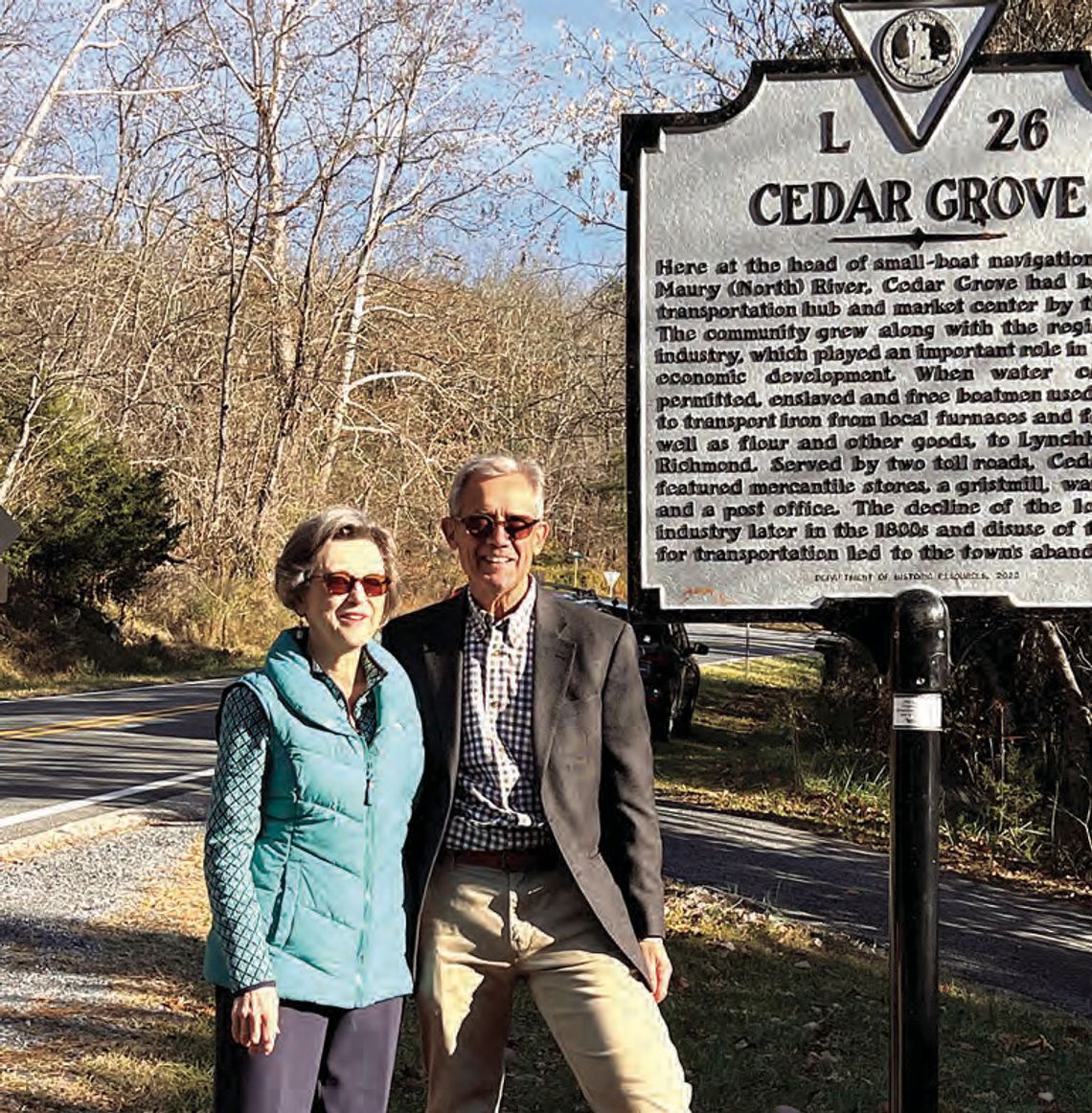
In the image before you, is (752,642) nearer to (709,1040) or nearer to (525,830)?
(709,1040)

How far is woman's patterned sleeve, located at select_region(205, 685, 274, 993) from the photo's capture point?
9.35 ft

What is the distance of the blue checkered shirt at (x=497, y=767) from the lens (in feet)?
10.8

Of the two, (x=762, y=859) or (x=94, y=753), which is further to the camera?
(x=94, y=753)

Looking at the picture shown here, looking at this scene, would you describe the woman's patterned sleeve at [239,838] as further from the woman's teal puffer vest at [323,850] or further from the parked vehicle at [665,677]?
the parked vehicle at [665,677]

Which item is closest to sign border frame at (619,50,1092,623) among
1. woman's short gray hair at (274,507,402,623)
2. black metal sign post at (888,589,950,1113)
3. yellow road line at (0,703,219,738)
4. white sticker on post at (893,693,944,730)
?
black metal sign post at (888,589,950,1113)

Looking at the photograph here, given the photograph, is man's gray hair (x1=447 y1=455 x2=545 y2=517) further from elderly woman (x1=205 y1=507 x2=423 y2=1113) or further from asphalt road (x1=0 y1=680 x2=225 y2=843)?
asphalt road (x1=0 y1=680 x2=225 y2=843)

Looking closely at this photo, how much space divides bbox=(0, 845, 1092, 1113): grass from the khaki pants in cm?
184

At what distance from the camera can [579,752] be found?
3.28 m

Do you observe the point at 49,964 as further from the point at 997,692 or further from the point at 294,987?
the point at 997,692

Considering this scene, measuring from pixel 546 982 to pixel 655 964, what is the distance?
0.26 metres

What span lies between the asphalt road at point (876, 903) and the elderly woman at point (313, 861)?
4454 mm

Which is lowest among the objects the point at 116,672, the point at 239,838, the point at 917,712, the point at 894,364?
the point at 116,672

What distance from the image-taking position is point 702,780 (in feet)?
44.7

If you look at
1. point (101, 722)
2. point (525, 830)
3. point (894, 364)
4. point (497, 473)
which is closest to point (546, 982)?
point (525, 830)
